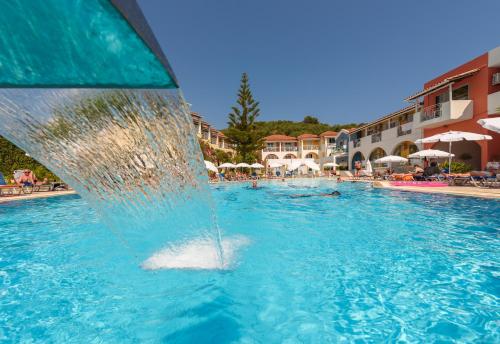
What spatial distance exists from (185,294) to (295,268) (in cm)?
179

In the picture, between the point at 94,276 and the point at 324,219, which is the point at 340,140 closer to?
the point at 324,219

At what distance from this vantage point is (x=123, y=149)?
8.71ft

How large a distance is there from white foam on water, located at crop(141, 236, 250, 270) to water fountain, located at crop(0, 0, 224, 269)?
20 mm

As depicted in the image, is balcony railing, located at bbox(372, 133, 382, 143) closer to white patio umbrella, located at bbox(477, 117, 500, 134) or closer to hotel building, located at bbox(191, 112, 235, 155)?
white patio umbrella, located at bbox(477, 117, 500, 134)

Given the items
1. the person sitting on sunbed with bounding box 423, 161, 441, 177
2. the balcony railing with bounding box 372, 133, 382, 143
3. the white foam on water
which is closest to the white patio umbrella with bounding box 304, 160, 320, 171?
the balcony railing with bounding box 372, 133, 382, 143

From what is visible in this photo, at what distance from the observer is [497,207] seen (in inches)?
294

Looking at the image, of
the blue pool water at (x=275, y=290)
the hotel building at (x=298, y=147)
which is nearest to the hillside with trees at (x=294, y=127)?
the hotel building at (x=298, y=147)

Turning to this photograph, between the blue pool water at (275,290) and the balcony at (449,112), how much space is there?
13.1m

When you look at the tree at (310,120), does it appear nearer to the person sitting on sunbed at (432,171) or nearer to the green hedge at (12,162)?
the person sitting on sunbed at (432,171)

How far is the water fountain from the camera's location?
39.3 inches

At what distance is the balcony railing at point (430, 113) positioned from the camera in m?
17.2

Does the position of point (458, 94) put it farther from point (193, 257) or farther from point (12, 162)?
point (12, 162)

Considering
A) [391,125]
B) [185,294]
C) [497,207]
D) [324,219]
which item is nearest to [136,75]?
[185,294]

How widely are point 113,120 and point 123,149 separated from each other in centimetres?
59
